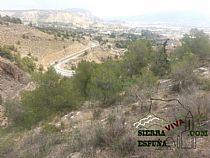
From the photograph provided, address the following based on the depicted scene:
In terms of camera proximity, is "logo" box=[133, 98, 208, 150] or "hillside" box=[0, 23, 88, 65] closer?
"logo" box=[133, 98, 208, 150]

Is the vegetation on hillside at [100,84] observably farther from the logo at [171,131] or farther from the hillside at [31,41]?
the hillside at [31,41]

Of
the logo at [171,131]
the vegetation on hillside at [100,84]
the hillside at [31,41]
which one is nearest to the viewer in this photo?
the logo at [171,131]

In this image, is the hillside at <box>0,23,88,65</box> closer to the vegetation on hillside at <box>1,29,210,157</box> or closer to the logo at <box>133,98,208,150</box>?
the vegetation on hillside at <box>1,29,210,157</box>

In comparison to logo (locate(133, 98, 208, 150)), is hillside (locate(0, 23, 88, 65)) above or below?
below

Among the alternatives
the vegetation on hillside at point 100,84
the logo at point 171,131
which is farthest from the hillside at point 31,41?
the logo at point 171,131

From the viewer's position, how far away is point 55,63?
Result: 7531cm

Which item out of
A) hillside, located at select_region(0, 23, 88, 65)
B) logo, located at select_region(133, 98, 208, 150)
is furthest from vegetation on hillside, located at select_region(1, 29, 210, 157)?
hillside, located at select_region(0, 23, 88, 65)

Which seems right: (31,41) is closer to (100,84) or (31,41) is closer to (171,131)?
(100,84)

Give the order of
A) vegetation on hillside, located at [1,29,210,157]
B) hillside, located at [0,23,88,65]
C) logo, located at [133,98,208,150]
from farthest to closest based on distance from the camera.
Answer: hillside, located at [0,23,88,65] → vegetation on hillside, located at [1,29,210,157] → logo, located at [133,98,208,150]

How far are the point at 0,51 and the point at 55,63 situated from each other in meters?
22.2

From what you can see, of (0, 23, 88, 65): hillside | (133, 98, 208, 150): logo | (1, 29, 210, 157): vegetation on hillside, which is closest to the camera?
(133, 98, 208, 150): logo

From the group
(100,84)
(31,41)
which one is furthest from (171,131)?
(31,41)

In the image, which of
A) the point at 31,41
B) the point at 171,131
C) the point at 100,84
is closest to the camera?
the point at 171,131

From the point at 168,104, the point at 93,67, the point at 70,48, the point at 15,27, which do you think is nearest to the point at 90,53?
the point at 70,48
